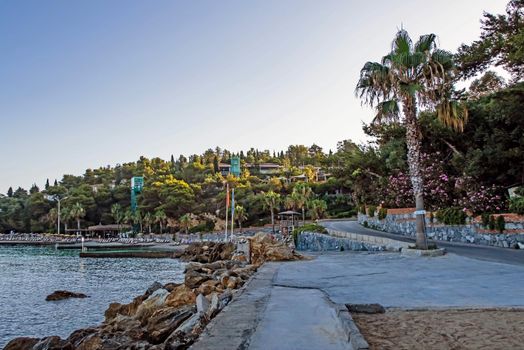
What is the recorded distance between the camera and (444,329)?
496 cm

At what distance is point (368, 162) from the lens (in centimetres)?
3061

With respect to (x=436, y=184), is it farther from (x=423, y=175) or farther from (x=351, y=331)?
(x=351, y=331)

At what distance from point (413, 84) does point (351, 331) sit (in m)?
11.8

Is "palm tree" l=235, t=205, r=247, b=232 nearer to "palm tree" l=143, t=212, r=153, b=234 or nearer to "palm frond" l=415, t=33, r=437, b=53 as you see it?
"palm tree" l=143, t=212, r=153, b=234

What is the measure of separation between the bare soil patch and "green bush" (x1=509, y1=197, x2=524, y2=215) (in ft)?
36.4


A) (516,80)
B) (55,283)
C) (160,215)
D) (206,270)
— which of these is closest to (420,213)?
(516,80)

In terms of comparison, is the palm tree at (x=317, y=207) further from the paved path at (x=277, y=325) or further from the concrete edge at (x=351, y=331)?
the concrete edge at (x=351, y=331)

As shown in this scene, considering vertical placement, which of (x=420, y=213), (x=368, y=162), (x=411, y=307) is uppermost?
(x=368, y=162)

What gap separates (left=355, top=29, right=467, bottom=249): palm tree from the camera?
47.0 ft

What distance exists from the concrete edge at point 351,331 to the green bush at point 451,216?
50.3 feet

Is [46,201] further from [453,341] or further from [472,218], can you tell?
[453,341]

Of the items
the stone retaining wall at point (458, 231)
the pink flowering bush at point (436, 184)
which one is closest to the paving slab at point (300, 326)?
the stone retaining wall at point (458, 231)

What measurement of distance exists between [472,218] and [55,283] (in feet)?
68.5

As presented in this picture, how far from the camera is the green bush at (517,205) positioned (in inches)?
607
